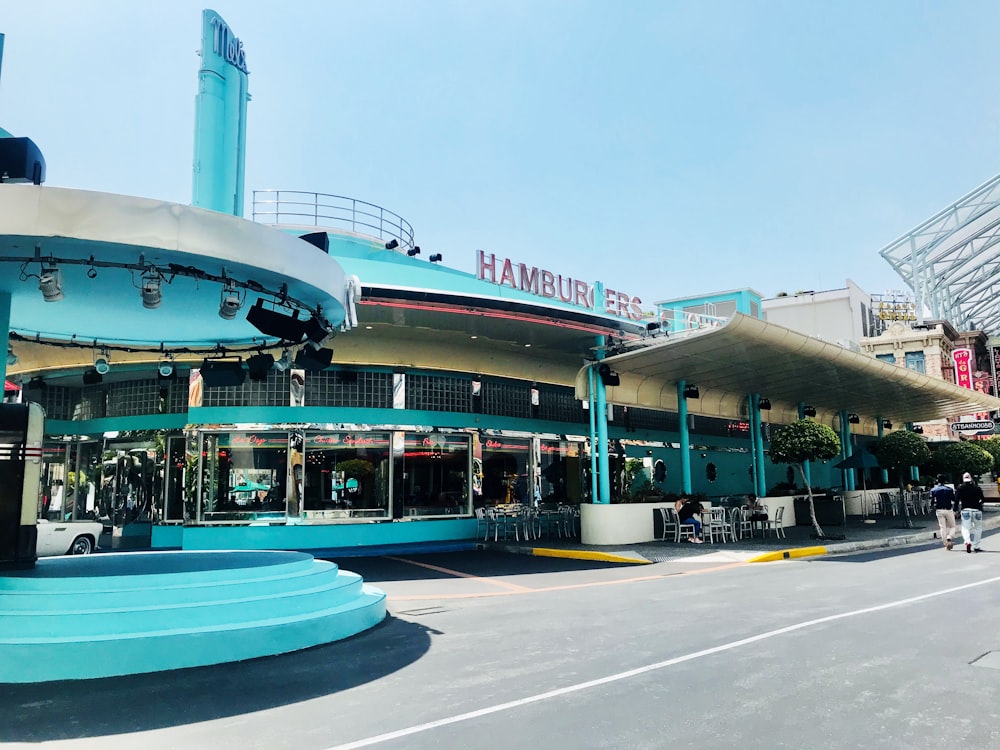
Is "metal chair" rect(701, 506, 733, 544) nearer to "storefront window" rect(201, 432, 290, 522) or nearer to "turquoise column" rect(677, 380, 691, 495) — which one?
"turquoise column" rect(677, 380, 691, 495)

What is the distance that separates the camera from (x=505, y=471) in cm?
2055

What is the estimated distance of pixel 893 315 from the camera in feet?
187

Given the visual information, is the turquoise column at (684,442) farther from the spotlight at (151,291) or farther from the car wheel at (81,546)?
the spotlight at (151,291)

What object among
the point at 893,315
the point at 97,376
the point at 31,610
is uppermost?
the point at 893,315

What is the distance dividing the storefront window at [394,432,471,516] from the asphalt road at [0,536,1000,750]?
27.6 ft

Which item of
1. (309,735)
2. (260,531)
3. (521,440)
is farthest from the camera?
(521,440)

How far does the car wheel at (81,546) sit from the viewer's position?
16.0m

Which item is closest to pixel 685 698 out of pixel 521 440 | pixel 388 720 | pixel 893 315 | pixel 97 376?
pixel 388 720

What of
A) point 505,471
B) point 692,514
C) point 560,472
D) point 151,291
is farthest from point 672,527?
point 151,291

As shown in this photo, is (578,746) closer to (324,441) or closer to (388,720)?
(388,720)

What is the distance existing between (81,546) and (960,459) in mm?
29555

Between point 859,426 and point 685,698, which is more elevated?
point 859,426

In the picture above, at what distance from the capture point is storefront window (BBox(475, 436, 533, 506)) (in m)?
20.1

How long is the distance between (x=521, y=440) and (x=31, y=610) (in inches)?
589
